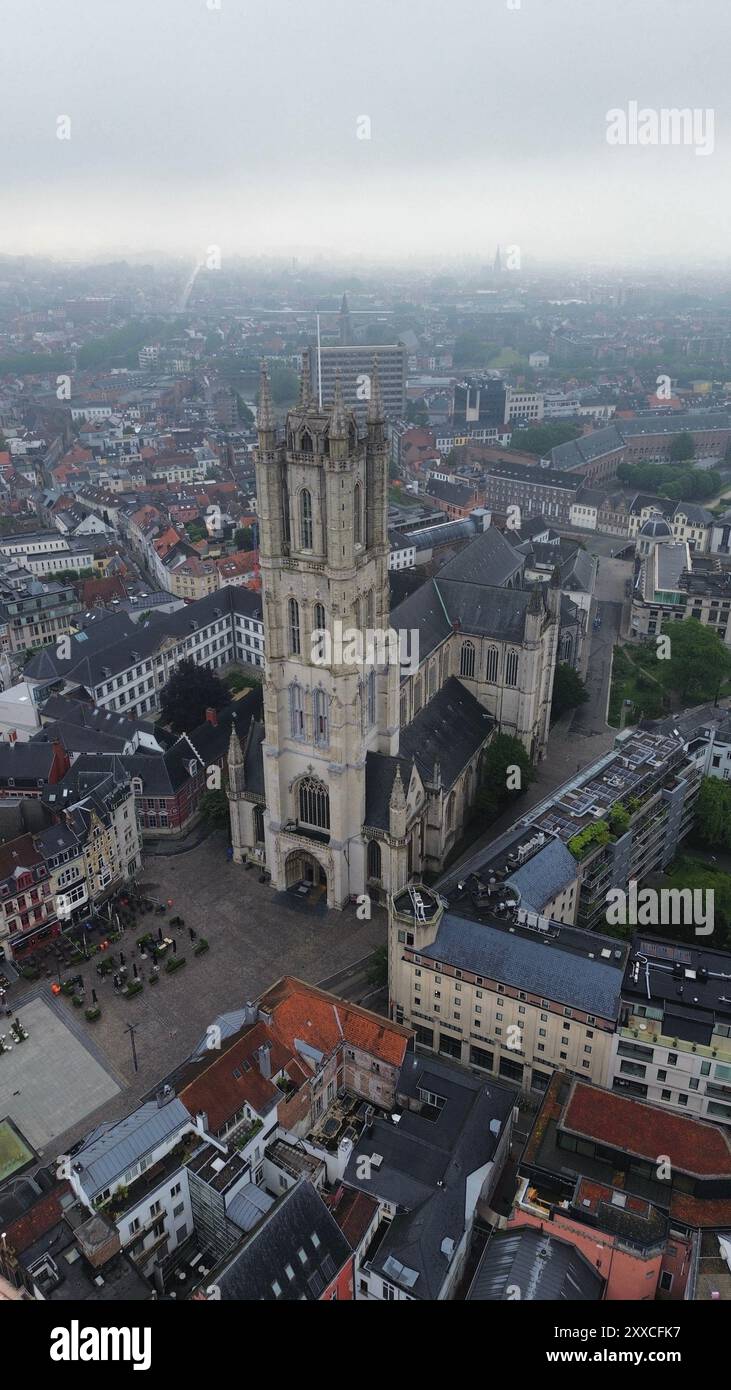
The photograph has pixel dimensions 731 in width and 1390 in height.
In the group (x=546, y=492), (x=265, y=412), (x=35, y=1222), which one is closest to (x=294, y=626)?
(x=265, y=412)


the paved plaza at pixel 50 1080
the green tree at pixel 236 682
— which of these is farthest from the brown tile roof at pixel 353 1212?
the green tree at pixel 236 682

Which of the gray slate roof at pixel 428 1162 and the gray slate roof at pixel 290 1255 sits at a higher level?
the gray slate roof at pixel 290 1255

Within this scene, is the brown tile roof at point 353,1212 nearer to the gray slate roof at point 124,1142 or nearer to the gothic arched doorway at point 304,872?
the gray slate roof at point 124,1142

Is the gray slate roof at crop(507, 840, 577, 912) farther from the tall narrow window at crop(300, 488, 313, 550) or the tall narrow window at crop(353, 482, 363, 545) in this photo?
the tall narrow window at crop(300, 488, 313, 550)

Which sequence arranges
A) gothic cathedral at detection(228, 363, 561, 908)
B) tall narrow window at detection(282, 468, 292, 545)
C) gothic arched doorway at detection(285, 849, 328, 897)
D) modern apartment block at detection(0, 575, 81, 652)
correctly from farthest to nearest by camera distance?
modern apartment block at detection(0, 575, 81, 652) < gothic arched doorway at detection(285, 849, 328, 897) < tall narrow window at detection(282, 468, 292, 545) < gothic cathedral at detection(228, 363, 561, 908)

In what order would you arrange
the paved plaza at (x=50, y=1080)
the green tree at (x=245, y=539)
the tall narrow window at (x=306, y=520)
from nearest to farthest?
the paved plaza at (x=50, y=1080), the tall narrow window at (x=306, y=520), the green tree at (x=245, y=539)

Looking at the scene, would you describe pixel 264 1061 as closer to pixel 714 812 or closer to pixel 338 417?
pixel 338 417

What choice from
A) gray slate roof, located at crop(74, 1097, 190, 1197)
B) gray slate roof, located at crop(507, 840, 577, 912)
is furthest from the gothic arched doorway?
gray slate roof, located at crop(74, 1097, 190, 1197)
